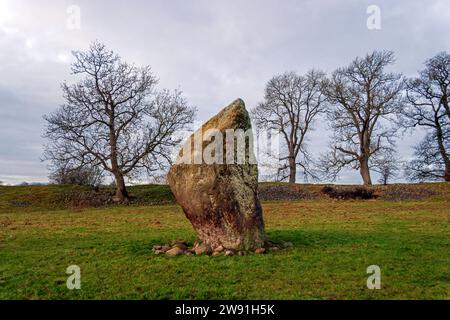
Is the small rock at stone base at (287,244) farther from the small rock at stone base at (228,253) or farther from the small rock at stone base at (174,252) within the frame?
the small rock at stone base at (174,252)

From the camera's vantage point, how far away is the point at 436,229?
41.9ft

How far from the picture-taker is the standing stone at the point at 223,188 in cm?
885

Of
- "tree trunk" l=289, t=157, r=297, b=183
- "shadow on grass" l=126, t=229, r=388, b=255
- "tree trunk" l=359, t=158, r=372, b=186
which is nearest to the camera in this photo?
"shadow on grass" l=126, t=229, r=388, b=255

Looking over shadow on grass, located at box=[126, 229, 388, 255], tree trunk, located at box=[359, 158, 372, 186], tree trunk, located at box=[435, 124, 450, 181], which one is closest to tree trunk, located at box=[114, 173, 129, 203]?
shadow on grass, located at box=[126, 229, 388, 255]

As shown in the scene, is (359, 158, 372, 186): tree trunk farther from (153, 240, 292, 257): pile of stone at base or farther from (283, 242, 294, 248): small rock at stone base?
(153, 240, 292, 257): pile of stone at base

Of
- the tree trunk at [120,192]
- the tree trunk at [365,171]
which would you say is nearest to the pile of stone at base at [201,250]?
the tree trunk at [120,192]

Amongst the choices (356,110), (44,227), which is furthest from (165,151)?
(356,110)

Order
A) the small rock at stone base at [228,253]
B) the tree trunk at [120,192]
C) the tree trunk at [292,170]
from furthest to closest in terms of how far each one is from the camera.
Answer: the tree trunk at [292,170] → the tree trunk at [120,192] → the small rock at stone base at [228,253]

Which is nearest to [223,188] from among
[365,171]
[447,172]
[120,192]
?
[120,192]

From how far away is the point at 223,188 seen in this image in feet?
28.8

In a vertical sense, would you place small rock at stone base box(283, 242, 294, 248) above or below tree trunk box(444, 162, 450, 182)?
below

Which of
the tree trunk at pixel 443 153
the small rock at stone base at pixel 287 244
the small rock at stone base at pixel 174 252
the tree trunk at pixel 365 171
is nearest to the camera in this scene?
the small rock at stone base at pixel 174 252

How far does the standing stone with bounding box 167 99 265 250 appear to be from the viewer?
29.0 ft
